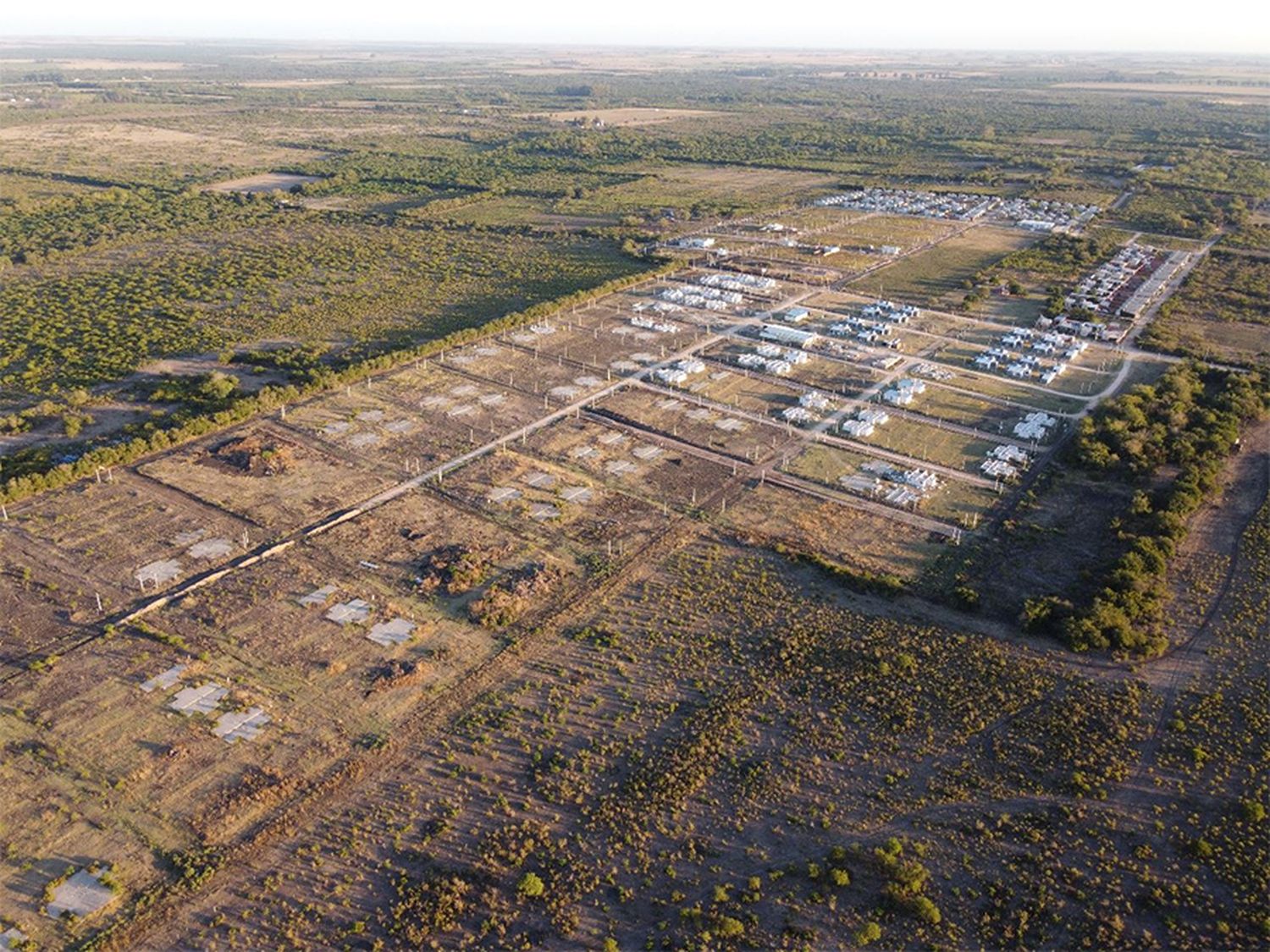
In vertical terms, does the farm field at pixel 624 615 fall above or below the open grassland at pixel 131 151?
below

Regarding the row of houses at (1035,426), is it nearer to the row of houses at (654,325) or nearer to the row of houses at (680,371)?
the row of houses at (680,371)

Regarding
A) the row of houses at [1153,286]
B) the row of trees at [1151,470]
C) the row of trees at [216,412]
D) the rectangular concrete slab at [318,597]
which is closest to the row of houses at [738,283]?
the row of trees at [216,412]

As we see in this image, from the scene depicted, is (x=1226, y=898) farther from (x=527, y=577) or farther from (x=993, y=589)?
(x=527, y=577)

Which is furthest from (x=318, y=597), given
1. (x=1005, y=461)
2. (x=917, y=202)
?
(x=917, y=202)

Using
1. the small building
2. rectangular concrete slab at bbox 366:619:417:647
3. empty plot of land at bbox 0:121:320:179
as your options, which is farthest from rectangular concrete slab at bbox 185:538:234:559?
empty plot of land at bbox 0:121:320:179

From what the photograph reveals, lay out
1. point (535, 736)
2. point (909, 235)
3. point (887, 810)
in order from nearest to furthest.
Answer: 1. point (887, 810)
2. point (535, 736)
3. point (909, 235)

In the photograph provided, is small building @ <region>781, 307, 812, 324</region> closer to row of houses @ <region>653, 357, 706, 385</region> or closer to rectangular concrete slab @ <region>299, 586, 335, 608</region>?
row of houses @ <region>653, 357, 706, 385</region>

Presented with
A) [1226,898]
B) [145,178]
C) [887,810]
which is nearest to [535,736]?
[887,810]
